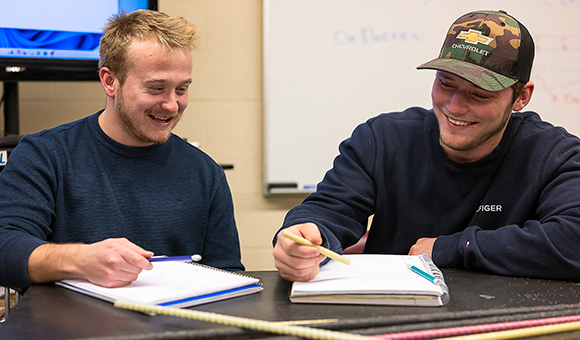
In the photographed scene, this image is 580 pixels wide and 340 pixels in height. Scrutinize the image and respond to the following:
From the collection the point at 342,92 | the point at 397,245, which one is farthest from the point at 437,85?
the point at 342,92

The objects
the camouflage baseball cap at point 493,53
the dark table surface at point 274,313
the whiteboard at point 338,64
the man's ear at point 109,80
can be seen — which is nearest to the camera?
the dark table surface at point 274,313

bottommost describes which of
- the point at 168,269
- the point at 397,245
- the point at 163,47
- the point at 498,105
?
the point at 397,245

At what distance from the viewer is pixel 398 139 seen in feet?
4.41

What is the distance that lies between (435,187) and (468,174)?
0.09 meters

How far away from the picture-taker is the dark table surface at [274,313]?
631 mm

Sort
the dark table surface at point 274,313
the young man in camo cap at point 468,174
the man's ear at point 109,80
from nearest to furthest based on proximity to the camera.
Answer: the dark table surface at point 274,313 → the young man in camo cap at point 468,174 → the man's ear at point 109,80

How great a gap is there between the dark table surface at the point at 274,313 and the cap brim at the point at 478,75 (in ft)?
1.47

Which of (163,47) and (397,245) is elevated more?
(163,47)

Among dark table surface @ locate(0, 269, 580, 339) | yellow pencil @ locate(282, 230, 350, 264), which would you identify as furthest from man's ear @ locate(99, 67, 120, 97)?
yellow pencil @ locate(282, 230, 350, 264)

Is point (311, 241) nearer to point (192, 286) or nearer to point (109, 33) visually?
point (192, 286)

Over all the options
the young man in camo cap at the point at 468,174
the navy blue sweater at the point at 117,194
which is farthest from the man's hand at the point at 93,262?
the young man in camo cap at the point at 468,174

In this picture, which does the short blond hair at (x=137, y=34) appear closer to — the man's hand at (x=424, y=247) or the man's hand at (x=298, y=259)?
the man's hand at (x=298, y=259)

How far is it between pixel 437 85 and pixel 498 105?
0.15 metres

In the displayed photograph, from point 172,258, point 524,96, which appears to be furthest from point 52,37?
point 524,96
